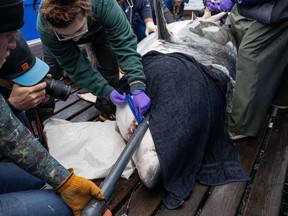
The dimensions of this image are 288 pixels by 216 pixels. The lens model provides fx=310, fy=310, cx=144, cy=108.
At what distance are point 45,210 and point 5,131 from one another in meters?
0.34

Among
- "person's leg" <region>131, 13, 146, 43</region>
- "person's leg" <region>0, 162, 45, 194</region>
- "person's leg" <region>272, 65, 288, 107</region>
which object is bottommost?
"person's leg" <region>272, 65, 288, 107</region>

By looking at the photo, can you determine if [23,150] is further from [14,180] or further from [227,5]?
[227,5]

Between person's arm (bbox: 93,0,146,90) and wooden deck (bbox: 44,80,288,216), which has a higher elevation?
person's arm (bbox: 93,0,146,90)

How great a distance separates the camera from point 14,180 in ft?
4.53

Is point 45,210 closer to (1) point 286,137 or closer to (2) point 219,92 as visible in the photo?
(2) point 219,92

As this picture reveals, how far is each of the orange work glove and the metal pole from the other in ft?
0.09

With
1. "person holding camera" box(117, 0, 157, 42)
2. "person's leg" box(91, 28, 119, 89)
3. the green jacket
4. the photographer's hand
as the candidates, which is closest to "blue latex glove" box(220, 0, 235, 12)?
"person holding camera" box(117, 0, 157, 42)

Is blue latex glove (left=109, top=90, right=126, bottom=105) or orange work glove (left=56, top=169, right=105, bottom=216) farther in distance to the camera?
blue latex glove (left=109, top=90, right=126, bottom=105)

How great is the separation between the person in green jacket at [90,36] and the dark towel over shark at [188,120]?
0.47 feet

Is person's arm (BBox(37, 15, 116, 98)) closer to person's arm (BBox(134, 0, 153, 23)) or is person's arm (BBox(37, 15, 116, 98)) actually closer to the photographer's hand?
the photographer's hand

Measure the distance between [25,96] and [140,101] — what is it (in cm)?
66

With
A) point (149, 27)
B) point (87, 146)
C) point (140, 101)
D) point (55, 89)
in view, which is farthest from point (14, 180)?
point (149, 27)

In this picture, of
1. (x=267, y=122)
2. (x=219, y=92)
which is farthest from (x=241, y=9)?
(x=267, y=122)

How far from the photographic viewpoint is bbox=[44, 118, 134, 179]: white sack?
6.31 ft
